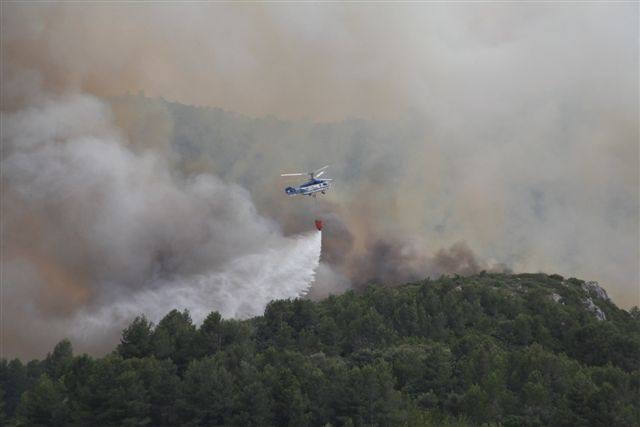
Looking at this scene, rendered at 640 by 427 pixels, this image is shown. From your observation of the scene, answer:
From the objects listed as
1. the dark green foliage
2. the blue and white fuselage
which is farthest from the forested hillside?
the blue and white fuselage

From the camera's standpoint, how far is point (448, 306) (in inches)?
5659

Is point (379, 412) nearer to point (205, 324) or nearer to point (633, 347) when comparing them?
point (205, 324)

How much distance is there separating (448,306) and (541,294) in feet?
105

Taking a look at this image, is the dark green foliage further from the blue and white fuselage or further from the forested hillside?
the blue and white fuselage

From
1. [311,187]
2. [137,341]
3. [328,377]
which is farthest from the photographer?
[311,187]

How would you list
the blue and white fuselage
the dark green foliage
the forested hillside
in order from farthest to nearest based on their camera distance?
the blue and white fuselage
the dark green foliage
the forested hillside

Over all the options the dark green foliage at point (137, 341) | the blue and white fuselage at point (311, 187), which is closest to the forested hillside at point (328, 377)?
the dark green foliage at point (137, 341)

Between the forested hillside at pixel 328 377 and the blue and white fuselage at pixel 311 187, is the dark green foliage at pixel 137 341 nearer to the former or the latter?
the forested hillside at pixel 328 377

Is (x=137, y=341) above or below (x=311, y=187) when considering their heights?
below

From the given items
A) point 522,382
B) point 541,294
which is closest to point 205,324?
point 522,382

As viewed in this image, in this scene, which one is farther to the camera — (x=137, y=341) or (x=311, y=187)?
(x=311, y=187)

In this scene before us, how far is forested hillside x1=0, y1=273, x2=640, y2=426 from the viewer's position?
81125 mm

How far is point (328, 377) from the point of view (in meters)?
89.1

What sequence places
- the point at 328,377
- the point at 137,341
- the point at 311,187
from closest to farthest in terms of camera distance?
the point at 328,377, the point at 137,341, the point at 311,187
